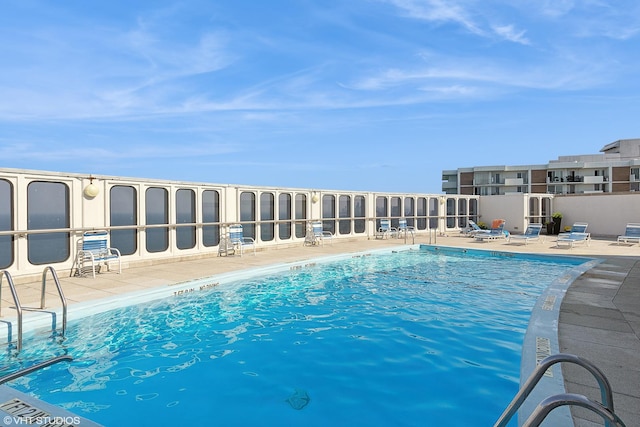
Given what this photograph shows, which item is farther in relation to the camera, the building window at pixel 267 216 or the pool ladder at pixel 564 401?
the building window at pixel 267 216

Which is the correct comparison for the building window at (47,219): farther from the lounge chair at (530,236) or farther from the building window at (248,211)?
Result: the lounge chair at (530,236)

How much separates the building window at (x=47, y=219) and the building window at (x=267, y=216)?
517cm

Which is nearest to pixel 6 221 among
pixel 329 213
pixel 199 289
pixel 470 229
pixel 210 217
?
pixel 199 289

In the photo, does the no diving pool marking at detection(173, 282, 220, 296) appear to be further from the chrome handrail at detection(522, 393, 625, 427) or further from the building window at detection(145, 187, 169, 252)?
the chrome handrail at detection(522, 393, 625, 427)

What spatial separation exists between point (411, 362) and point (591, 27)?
26.8 feet

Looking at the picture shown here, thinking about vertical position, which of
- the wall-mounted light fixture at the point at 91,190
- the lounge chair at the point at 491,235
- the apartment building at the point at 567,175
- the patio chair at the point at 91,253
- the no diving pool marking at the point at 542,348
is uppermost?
the apartment building at the point at 567,175

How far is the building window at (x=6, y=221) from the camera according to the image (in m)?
6.98

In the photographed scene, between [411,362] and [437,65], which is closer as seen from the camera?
[411,362]

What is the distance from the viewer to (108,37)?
8922mm

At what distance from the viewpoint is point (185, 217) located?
10.0m

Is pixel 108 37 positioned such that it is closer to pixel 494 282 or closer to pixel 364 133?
pixel 494 282

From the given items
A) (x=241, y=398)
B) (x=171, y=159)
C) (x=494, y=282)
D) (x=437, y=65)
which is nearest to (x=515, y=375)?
(x=241, y=398)

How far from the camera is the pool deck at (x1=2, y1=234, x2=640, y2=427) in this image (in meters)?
3.06

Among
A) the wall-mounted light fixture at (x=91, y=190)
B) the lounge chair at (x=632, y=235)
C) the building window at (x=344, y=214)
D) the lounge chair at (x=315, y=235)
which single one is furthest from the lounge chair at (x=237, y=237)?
the lounge chair at (x=632, y=235)
